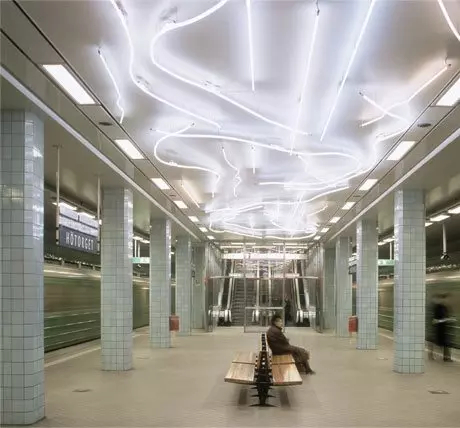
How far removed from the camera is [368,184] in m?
12.7

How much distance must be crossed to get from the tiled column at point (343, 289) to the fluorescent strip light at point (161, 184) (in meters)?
10.5

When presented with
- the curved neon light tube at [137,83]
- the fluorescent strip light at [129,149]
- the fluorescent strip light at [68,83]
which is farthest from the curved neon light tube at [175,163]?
the fluorescent strip light at [68,83]

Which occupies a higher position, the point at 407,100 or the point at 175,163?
the point at 407,100

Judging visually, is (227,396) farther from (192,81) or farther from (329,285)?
(329,285)

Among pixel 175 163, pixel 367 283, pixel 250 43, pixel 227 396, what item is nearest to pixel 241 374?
pixel 227 396

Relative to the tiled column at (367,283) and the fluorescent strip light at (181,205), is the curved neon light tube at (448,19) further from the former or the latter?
the tiled column at (367,283)

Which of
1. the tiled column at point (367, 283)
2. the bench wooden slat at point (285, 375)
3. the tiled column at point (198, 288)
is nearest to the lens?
the bench wooden slat at point (285, 375)

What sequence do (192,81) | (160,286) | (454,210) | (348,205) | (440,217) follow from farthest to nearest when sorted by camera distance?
(160,286) < (348,205) < (440,217) < (454,210) < (192,81)

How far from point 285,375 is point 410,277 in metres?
4.57

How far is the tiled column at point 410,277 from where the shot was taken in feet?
39.7

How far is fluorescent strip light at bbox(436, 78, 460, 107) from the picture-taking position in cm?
680

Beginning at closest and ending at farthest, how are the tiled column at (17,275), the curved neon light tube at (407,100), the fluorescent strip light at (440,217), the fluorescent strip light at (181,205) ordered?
the curved neon light tube at (407,100) < the tiled column at (17,275) < the fluorescent strip light at (440,217) < the fluorescent strip light at (181,205)

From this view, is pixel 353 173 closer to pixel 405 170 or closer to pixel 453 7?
pixel 405 170

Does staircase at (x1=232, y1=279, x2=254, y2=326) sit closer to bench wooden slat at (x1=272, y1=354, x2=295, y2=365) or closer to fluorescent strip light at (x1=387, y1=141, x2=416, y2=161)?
bench wooden slat at (x1=272, y1=354, x2=295, y2=365)
